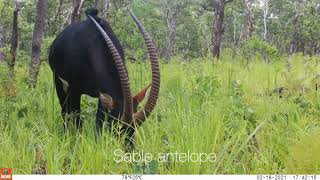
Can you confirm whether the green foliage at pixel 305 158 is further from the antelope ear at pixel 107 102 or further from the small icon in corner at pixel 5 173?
the small icon in corner at pixel 5 173

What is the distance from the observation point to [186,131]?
2.01 m

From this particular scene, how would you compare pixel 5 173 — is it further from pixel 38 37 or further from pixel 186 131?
pixel 38 37

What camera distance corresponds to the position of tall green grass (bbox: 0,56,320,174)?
6.30 ft

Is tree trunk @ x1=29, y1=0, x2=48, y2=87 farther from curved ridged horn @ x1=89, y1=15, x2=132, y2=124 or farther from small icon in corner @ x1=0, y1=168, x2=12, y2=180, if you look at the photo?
small icon in corner @ x1=0, y1=168, x2=12, y2=180

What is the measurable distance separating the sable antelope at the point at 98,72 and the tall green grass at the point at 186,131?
8 cm

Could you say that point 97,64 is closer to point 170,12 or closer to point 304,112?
point 304,112

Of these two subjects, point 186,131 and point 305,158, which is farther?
point 186,131

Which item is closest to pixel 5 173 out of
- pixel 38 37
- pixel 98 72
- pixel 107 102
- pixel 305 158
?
pixel 107 102

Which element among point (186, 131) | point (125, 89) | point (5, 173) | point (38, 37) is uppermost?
point (38, 37)

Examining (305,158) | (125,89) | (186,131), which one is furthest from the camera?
(125,89)

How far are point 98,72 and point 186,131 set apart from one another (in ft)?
2.33

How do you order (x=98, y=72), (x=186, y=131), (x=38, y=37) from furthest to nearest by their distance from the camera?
(x=38, y=37)
(x=98, y=72)
(x=186, y=131)

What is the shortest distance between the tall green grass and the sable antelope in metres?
0.08

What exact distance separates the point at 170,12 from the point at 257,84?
366 inches
